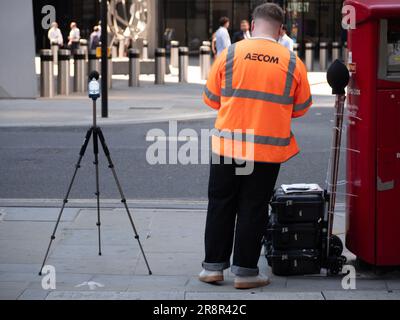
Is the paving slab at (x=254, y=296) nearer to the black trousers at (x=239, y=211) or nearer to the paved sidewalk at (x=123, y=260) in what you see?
the paved sidewalk at (x=123, y=260)

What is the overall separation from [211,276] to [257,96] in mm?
1290

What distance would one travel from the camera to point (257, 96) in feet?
21.0

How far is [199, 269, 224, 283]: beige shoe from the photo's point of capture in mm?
6602

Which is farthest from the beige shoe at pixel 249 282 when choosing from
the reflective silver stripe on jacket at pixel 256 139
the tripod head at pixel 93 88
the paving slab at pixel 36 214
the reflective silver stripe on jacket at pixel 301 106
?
the paving slab at pixel 36 214

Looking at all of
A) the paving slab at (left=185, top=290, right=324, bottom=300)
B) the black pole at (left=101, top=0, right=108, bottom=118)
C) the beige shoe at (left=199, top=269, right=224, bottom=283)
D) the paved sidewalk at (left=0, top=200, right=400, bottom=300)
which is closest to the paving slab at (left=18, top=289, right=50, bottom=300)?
the paved sidewalk at (left=0, top=200, right=400, bottom=300)

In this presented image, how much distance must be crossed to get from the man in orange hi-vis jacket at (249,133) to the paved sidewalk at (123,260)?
1.00 ft

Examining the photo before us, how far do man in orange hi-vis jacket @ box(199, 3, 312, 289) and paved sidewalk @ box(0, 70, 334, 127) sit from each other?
10206 mm

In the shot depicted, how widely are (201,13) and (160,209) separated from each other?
124ft

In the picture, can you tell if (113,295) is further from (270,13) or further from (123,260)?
(270,13)

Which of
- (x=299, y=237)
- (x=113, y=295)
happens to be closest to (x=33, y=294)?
(x=113, y=295)

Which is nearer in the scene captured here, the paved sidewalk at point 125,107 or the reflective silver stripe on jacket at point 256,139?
the reflective silver stripe on jacket at point 256,139

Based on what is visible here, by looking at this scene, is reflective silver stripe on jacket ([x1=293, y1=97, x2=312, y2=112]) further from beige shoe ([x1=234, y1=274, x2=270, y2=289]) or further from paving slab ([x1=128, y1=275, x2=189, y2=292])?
paving slab ([x1=128, y1=275, x2=189, y2=292])

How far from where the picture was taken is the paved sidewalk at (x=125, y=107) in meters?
17.2

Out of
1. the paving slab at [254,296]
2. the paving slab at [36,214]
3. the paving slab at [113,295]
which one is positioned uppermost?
the paving slab at [113,295]
